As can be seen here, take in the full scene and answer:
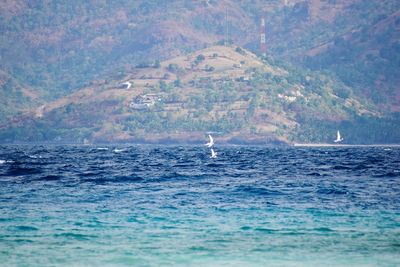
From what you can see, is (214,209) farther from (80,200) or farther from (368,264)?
(368,264)

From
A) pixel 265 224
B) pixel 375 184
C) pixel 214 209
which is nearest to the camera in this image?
pixel 265 224

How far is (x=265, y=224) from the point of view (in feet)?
147

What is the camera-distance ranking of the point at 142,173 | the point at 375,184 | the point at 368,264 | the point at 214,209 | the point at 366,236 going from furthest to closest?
the point at 142,173 < the point at 375,184 < the point at 214,209 < the point at 366,236 < the point at 368,264

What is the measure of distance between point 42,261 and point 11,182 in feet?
127

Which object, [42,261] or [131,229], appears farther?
[131,229]

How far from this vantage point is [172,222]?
4525cm

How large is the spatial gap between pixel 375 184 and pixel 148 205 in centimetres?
2334

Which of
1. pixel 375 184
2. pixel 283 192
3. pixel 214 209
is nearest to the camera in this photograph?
pixel 214 209

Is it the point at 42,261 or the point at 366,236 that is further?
the point at 366,236

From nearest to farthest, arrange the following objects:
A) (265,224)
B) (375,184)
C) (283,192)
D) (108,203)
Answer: (265,224) < (108,203) < (283,192) < (375,184)

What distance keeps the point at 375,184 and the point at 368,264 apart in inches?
1395

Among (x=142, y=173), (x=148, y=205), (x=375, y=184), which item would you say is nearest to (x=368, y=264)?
(x=148, y=205)

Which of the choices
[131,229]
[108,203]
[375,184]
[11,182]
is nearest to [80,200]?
[108,203]

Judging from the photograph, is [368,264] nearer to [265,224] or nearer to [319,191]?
[265,224]
